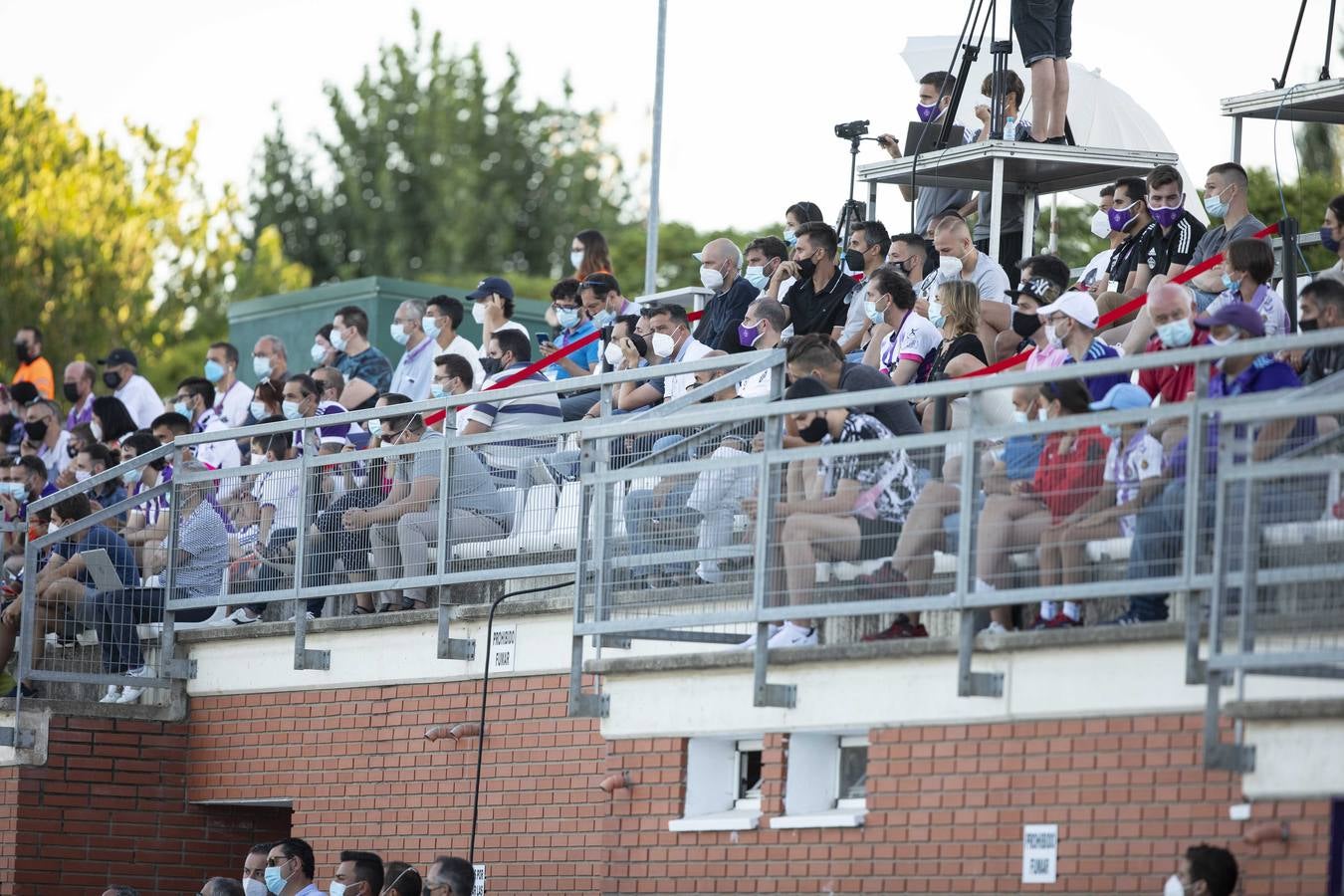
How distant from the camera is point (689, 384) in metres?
13.8

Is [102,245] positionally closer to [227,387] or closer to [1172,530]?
[227,387]

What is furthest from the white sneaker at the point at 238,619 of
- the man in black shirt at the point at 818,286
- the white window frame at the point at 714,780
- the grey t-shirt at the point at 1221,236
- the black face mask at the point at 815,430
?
the grey t-shirt at the point at 1221,236

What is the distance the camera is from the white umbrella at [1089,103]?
17.8 metres

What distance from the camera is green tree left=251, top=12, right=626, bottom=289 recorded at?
59.8 meters

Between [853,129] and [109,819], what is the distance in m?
6.65

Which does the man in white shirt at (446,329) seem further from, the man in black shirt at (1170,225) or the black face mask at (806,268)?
the man in black shirt at (1170,225)

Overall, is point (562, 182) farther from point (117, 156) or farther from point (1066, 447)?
point (1066, 447)

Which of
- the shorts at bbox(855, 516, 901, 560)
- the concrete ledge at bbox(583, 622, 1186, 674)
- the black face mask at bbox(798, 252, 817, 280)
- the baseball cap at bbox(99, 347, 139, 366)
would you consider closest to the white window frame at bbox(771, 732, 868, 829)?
the concrete ledge at bbox(583, 622, 1186, 674)

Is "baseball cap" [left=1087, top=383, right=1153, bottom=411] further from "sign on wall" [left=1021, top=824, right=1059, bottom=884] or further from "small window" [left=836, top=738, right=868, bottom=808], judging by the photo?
"small window" [left=836, top=738, right=868, bottom=808]

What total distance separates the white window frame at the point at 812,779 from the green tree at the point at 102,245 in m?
30.6

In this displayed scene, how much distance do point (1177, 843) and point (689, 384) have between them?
489 cm

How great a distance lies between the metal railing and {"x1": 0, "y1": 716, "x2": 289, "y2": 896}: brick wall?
483 cm

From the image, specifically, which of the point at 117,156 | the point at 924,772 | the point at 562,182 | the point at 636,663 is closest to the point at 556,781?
the point at 636,663

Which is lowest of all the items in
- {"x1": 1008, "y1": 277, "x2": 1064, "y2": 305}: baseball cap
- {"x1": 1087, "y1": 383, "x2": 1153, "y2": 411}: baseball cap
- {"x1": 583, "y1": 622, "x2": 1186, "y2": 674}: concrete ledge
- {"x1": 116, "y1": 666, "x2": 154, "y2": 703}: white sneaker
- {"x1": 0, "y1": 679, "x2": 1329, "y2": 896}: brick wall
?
{"x1": 0, "y1": 679, "x2": 1329, "y2": 896}: brick wall
